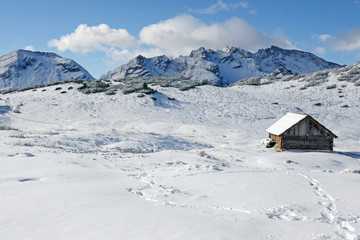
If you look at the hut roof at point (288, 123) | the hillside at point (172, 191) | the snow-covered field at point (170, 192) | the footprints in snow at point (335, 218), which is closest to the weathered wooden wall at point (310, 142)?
the hut roof at point (288, 123)

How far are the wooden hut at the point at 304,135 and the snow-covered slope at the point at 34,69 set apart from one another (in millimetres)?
131646

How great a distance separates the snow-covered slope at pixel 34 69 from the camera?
13150 cm

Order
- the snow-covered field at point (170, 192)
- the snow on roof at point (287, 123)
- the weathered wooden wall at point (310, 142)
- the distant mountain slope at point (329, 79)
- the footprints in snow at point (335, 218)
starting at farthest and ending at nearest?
the distant mountain slope at point (329, 79) < the weathered wooden wall at point (310, 142) < the snow on roof at point (287, 123) < the footprints in snow at point (335, 218) < the snow-covered field at point (170, 192)

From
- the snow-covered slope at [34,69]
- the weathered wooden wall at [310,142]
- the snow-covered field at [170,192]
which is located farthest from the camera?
the snow-covered slope at [34,69]

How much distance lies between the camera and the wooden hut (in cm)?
2384

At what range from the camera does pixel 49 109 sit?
147ft

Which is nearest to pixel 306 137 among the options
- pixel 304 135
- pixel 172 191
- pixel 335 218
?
pixel 304 135

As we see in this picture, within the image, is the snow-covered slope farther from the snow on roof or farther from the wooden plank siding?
the wooden plank siding

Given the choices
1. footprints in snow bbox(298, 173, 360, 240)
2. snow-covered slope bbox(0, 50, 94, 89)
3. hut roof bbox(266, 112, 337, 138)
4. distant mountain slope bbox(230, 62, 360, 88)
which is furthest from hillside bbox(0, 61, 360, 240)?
snow-covered slope bbox(0, 50, 94, 89)

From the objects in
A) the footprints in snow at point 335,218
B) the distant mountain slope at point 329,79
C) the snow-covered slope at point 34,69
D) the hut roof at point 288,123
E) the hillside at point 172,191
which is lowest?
the footprints in snow at point 335,218

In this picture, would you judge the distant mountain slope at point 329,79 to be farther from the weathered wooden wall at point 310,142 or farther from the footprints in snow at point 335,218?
the footprints in snow at point 335,218

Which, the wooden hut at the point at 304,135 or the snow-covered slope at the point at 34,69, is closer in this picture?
the wooden hut at the point at 304,135

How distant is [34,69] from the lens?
145000 mm

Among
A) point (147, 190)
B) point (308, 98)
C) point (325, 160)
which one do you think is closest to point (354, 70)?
point (308, 98)
